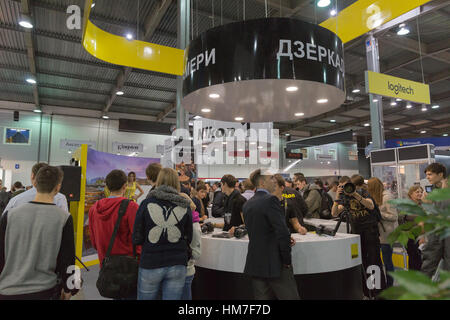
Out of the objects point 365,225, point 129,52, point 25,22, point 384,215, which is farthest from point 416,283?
point 25,22

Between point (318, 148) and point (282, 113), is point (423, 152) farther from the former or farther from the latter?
point (318, 148)

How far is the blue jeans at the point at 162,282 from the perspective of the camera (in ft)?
6.59

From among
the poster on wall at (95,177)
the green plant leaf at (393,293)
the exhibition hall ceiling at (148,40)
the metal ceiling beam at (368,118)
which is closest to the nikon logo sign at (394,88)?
the exhibition hall ceiling at (148,40)

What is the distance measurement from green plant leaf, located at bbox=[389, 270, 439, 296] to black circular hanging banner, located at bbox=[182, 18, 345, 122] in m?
1.95

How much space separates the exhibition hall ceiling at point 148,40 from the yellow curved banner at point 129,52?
1.20 m

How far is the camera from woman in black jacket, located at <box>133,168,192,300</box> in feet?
6.60

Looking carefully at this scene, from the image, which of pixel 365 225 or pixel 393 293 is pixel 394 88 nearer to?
pixel 365 225

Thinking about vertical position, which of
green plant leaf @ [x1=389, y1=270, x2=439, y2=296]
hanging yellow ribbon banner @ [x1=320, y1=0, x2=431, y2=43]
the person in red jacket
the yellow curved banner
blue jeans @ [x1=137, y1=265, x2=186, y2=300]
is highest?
hanging yellow ribbon banner @ [x1=320, y1=0, x2=431, y2=43]

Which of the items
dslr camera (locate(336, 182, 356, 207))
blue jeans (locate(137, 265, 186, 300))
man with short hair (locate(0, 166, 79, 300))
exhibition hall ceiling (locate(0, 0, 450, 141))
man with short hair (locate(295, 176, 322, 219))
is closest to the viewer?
man with short hair (locate(0, 166, 79, 300))

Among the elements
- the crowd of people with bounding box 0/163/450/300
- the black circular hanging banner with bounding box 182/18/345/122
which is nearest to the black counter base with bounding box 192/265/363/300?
the crowd of people with bounding box 0/163/450/300

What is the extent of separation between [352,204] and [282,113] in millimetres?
1283

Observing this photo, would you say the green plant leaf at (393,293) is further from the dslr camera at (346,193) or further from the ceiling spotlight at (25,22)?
the ceiling spotlight at (25,22)

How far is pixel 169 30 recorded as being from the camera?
7500mm

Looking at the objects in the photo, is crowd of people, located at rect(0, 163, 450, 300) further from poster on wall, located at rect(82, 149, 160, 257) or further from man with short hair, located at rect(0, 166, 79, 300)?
poster on wall, located at rect(82, 149, 160, 257)
